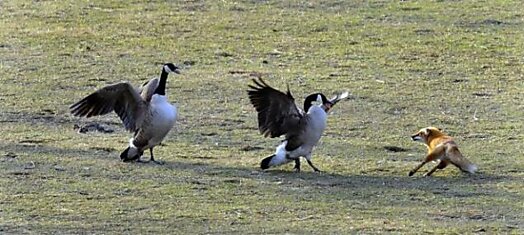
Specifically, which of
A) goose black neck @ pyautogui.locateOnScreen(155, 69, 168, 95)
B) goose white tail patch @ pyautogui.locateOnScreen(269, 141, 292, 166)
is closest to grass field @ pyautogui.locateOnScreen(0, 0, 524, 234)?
goose white tail patch @ pyautogui.locateOnScreen(269, 141, 292, 166)

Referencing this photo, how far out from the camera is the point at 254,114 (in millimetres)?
12172

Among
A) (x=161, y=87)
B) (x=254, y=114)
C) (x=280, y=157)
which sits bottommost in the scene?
(x=280, y=157)

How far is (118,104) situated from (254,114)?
1.75 m

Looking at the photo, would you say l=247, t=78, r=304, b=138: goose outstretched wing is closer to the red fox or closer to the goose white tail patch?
the goose white tail patch

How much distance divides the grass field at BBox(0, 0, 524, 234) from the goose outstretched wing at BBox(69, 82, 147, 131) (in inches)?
10.8

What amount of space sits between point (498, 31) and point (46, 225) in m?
9.15

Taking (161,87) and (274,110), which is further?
(161,87)

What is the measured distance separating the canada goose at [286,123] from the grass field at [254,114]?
14cm

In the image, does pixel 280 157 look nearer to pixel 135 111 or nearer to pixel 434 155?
pixel 434 155

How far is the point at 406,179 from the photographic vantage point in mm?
9812

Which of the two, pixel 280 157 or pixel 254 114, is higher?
pixel 254 114

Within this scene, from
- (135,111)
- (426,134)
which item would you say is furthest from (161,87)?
(426,134)

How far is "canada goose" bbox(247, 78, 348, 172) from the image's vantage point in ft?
33.5

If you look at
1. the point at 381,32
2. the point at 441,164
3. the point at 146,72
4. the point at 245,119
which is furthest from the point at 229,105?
the point at 381,32
